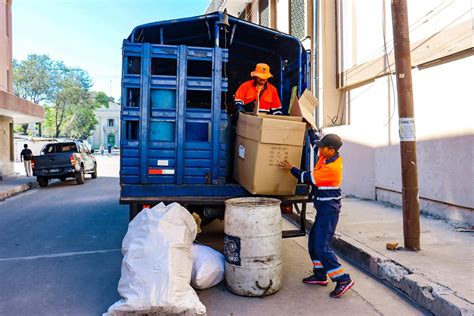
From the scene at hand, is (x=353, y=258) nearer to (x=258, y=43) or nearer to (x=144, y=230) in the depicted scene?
(x=144, y=230)

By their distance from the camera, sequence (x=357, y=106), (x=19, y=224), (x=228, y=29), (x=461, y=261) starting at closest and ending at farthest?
(x=461, y=261), (x=228, y=29), (x=19, y=224), (x=357, y=106)

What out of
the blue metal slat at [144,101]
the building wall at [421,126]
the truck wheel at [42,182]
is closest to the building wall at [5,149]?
the truck wheel at [42,182]

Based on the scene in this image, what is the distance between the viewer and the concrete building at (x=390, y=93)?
6527mm

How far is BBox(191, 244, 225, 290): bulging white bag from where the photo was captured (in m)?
4.05

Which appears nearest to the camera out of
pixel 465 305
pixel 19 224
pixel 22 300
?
pixel 465 305

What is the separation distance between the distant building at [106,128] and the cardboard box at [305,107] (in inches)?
2361

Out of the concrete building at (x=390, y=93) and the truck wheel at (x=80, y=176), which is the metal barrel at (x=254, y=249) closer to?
the concrete building at (x=390, y=93)

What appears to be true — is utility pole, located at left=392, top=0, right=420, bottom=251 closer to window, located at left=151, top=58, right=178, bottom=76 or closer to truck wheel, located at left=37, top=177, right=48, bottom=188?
window, located at left=151, top=58, right=178, bottom=76

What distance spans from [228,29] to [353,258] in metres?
3.57

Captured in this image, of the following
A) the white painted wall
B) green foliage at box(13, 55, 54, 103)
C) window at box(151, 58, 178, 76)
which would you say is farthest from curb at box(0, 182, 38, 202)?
green foliage at box(13, 55, 54, 103)

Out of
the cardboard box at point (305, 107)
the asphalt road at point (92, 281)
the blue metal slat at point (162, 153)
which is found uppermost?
the cardboard box at point (305, 107)

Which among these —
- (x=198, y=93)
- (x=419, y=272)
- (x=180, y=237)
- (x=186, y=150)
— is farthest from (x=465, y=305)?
(x=198, y=93)

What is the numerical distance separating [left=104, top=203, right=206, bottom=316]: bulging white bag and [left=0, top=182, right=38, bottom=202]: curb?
1037 cm

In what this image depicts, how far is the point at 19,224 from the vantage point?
26.6 ft
